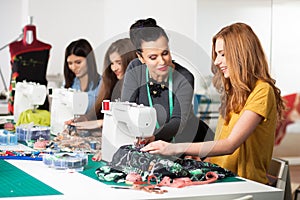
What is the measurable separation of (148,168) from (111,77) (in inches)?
55.1

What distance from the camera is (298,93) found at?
577 centimetres

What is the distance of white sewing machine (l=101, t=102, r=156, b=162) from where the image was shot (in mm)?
2539

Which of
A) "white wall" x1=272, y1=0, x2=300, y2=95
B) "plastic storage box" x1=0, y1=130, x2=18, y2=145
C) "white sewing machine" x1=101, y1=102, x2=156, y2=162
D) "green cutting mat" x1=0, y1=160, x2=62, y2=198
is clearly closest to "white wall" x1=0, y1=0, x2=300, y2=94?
Answer: "white wall" x1=272, y1=0, x2=300, y2=95

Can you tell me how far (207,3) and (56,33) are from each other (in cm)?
171

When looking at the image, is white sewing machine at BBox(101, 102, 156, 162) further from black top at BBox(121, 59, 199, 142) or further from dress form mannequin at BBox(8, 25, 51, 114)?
dress form mannequin at BBox(8, 25, 51, 114)

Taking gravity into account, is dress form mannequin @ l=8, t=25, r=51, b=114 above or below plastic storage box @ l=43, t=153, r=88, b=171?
above

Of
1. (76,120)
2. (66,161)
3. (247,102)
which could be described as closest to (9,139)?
(76,120)

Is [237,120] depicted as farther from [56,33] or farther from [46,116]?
[56,33]

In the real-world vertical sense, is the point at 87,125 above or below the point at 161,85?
below

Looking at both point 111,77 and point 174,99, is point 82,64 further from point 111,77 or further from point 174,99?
point 174,99

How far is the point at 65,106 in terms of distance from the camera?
11.9ft

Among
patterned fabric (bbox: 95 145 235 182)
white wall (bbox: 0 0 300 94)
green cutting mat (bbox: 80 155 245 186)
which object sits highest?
white wall (bbox: 0 0 300 94)

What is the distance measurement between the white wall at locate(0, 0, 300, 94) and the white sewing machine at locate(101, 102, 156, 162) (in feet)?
7.62

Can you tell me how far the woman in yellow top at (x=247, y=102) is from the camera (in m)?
2.72
